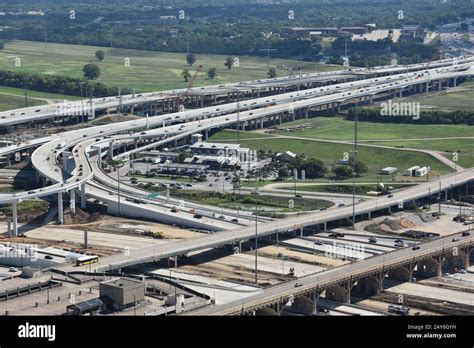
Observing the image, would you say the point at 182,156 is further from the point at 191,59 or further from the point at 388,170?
the point at 191,59

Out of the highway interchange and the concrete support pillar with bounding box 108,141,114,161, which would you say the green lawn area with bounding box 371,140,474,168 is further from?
the concrete support pillar with bounding box 108,141,114,161

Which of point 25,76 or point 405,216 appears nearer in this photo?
point 405,216

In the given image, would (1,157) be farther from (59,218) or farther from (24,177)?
(59,218)

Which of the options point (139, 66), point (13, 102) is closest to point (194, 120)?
point (13, 102)

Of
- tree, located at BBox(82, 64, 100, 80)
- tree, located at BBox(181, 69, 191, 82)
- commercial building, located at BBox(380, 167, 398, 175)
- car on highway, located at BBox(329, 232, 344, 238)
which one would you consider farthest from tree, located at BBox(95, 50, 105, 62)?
car on highway, located at BBox(329, 232, 344, 238)

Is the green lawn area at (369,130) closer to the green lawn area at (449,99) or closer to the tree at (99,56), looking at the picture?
the green lawn area at (449,99)

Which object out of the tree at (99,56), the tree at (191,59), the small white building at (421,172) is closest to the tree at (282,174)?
the small white building at (421,172)
